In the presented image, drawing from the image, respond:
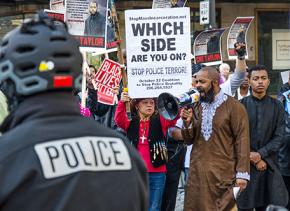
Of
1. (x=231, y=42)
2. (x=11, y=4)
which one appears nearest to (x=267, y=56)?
(x=11, y=4)

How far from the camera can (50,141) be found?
1.92m

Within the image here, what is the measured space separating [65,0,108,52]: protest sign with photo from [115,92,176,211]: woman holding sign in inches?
33.7

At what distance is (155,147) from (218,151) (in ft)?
→ 3.59

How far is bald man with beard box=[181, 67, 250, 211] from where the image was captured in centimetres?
564

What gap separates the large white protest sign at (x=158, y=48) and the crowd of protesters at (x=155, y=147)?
25 cm

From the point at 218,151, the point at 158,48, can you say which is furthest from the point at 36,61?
the point at 158,48

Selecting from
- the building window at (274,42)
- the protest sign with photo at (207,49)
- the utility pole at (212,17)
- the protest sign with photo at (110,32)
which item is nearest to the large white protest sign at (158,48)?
the protest sign with photo at (110,32)

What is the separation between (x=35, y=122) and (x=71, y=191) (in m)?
0.23

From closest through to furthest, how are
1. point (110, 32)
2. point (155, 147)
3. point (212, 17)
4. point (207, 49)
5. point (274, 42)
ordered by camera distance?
point (155, 147) < point (110, 32) < point (207, 49) < point (212, 17) < point (274, 42)

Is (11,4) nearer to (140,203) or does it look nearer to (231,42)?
(231,42)

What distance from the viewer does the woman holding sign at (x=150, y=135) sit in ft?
21.6

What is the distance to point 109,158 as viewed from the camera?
2029 mm

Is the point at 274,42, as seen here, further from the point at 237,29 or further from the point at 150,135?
the point at 150,135

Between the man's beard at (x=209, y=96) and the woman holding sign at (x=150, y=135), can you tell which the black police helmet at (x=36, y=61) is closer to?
the man's beard at (x=209, y=96)
